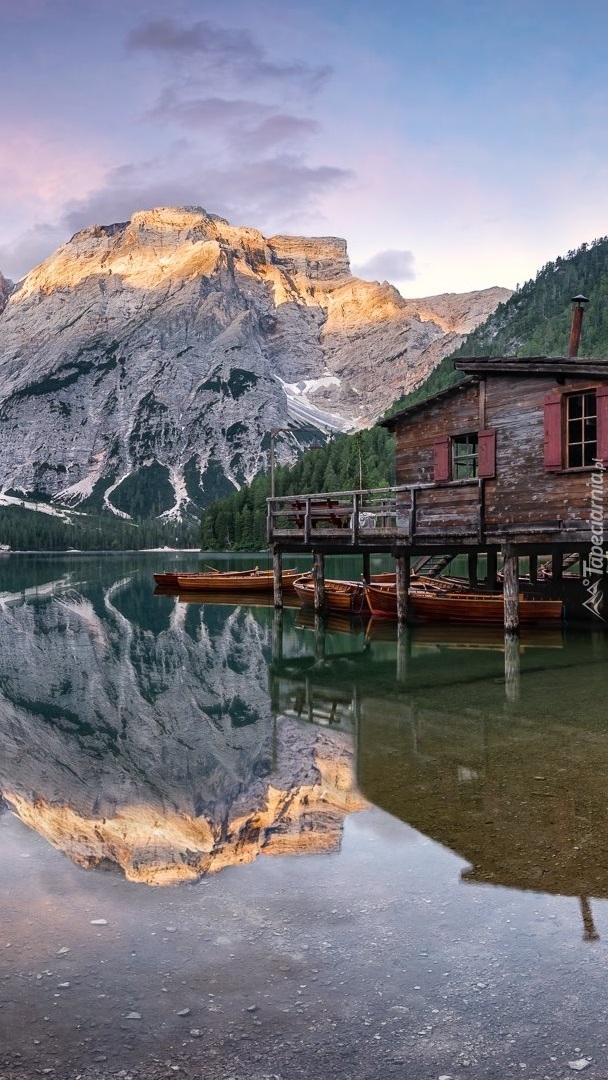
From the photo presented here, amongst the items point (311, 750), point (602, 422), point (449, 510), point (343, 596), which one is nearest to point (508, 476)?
point (449, 510)

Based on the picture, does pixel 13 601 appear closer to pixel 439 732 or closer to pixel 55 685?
pixel 55 685

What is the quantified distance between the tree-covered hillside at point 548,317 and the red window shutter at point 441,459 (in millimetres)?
106869

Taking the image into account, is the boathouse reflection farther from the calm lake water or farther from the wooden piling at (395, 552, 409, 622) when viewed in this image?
the wooden piling at (395, 552, 409, 622)

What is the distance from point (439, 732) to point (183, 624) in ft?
81.5

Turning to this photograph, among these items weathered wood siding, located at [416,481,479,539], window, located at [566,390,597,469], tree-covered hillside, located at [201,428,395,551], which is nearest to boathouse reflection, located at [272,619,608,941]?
weathered wood siding, located at [416,481,479,539]

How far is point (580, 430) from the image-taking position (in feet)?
82.7

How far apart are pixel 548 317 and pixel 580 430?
151 metres

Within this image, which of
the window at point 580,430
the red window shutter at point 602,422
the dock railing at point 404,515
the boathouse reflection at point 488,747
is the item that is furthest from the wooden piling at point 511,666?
the red window shutter at point 602,422

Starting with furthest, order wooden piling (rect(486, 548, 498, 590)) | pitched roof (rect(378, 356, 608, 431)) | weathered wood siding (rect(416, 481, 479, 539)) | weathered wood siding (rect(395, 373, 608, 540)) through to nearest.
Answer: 1. wooden piling (rect(486, 548, 498, 590))
2. weathered wood siding (rect(416, 481, 479, 539))
3. weathered wood siding (rect(395, 373, 608, 540))
4. pitched roof (rect(378, 356, 608, 431))

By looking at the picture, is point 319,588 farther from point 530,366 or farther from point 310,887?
point 310,887

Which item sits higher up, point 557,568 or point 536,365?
point 536,365

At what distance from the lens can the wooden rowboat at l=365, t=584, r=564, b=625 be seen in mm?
29625

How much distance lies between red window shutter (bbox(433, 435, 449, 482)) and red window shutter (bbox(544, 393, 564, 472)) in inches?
195

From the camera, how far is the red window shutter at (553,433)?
986 inches
